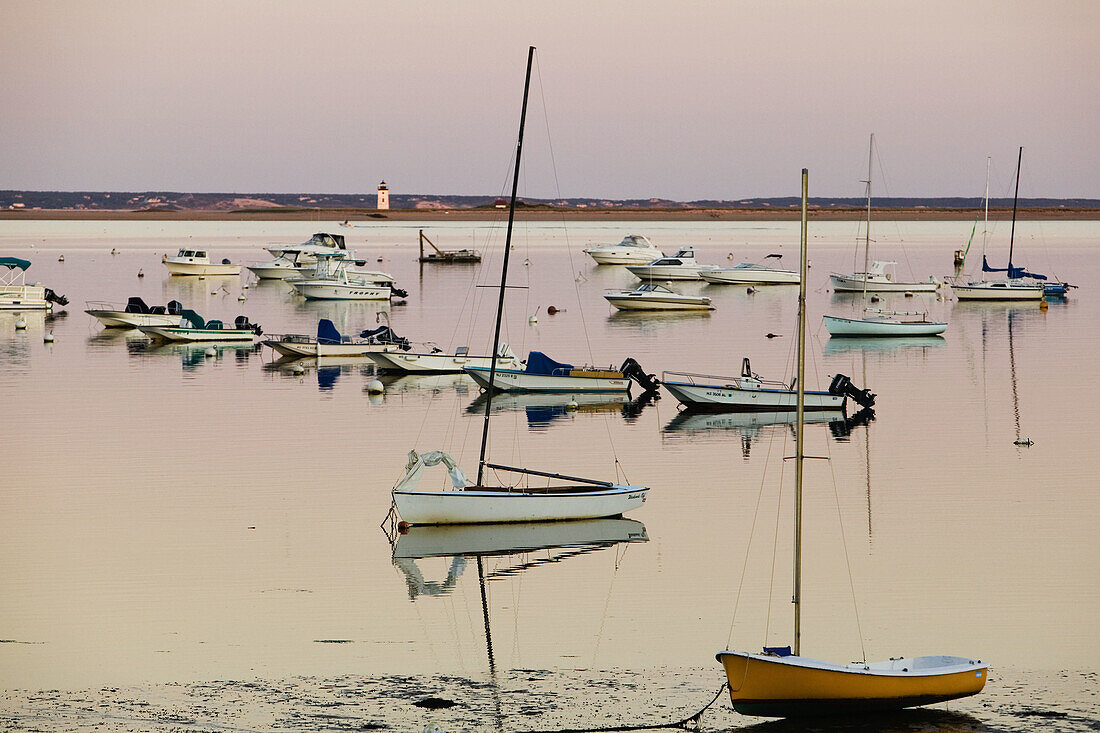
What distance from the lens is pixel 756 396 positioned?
134ft

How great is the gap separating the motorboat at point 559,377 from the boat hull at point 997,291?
46.3 m

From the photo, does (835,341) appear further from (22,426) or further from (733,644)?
(733,644)

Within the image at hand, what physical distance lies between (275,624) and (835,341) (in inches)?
1759

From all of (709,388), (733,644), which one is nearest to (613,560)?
(733,644)

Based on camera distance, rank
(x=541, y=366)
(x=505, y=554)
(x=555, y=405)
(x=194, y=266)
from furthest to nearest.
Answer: (x=194, y=266)
(x=541, y=366)
(x=555, y=405)
(x=505, y=554)

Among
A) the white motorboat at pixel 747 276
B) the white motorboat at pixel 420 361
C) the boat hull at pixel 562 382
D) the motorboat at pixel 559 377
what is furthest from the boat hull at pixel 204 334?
the white motorboat at pixel 747 276

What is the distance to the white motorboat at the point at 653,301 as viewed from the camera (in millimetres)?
76812

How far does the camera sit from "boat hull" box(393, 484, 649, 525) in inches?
998

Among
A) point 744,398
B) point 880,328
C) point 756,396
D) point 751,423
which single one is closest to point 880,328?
point 880,328

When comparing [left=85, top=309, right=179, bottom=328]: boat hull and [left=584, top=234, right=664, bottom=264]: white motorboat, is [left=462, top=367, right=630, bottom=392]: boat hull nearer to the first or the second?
[left=85, top=309, right=179, bottom=328]: boat hull

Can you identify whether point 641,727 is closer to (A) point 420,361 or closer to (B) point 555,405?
(B) point 555,405

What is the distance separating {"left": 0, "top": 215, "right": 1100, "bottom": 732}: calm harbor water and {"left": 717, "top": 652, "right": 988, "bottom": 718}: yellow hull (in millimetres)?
399

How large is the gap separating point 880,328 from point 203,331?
28.1m

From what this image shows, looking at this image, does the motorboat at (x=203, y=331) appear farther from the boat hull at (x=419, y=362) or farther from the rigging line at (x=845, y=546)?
the rigging line at (x=845, y=546)
